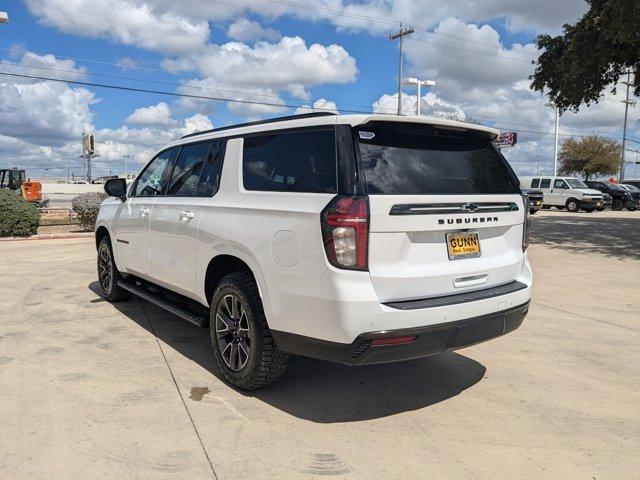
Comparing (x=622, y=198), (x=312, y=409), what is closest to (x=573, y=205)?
(x=622, y=198)

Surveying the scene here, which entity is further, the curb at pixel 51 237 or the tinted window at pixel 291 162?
the curb at pixel 51 237

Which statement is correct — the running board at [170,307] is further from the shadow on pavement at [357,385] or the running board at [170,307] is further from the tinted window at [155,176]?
the tinted window at [155,176]

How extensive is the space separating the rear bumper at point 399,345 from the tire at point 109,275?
366 centimetres

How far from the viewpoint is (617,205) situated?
Answer: 3441 centimetres

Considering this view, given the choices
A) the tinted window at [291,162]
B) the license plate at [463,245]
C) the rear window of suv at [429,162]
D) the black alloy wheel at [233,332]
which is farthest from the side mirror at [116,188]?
the license plate at [463,245]

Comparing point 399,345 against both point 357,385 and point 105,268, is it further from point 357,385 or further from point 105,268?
point 105,268

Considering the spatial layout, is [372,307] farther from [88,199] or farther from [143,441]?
[88,199]

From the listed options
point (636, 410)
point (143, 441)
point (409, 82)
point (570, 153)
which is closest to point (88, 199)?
point (143, 441)

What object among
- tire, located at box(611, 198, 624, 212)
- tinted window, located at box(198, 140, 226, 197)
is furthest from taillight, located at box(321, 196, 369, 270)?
tire, located at box(611, 198, 624, 212)

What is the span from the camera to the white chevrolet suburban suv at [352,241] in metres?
3.10

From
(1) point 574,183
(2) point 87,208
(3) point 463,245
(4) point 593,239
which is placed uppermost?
(1) point 574,183

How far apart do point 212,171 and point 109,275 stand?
2.95 m

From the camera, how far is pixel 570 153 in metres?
60.5

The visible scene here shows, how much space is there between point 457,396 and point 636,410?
1.24m
